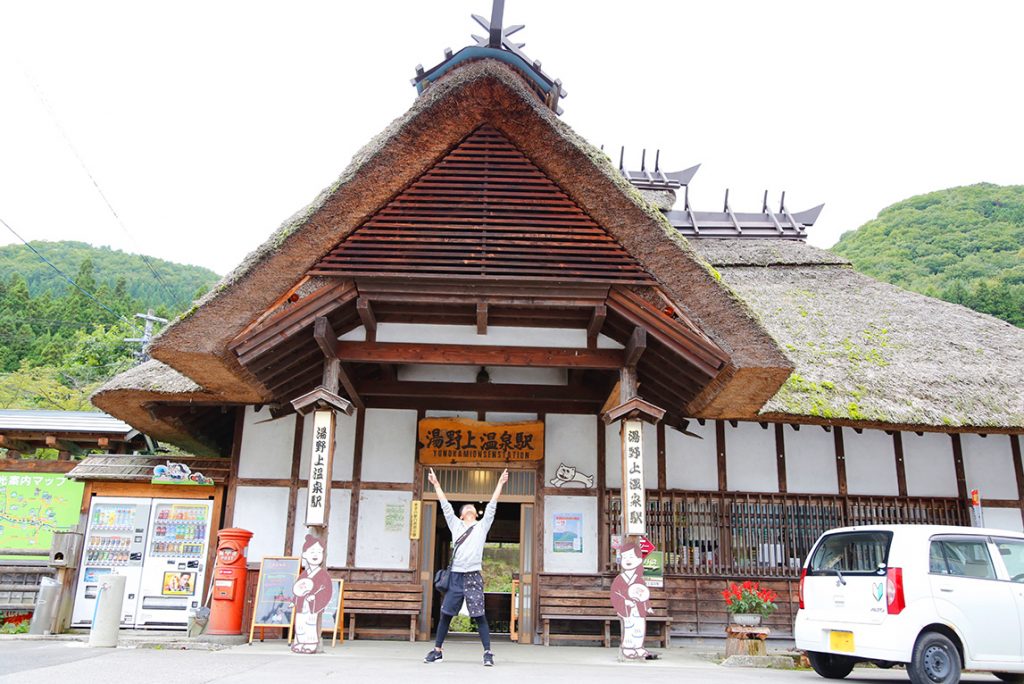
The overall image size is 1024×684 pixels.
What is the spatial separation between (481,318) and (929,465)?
7.14 m

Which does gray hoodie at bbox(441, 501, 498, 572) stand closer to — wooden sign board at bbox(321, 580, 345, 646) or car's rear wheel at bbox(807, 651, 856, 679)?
wooden sign board at bbox(321, 580, 345, 646)

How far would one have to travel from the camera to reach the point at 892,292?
13.2 m

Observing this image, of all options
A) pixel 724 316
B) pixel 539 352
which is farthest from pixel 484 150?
pixel 724 316

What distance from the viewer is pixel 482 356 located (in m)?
8.77

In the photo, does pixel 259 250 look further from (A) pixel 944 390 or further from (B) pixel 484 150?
(A) pixel 944 390

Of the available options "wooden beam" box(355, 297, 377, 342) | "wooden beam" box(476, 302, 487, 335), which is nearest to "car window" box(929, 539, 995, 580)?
"wooden beam" box(476, 302, 487, 335)

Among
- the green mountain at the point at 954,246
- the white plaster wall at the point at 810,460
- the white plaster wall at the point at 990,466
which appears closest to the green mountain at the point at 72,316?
the white plaster wall at the point at 810,460

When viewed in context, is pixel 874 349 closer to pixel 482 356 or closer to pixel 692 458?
pixel 692 458

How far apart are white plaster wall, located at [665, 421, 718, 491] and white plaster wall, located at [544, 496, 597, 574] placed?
123 centimetres

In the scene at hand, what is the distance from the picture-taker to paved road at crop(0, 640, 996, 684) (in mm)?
5535

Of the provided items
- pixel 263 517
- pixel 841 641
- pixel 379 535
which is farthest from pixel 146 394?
pixel 841 641

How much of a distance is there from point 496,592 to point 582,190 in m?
11.0

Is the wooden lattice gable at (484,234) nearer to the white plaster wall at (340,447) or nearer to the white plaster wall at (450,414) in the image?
the white plaster wall at (450,414)

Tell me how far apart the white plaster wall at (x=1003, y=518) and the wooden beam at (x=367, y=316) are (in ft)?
29.2
